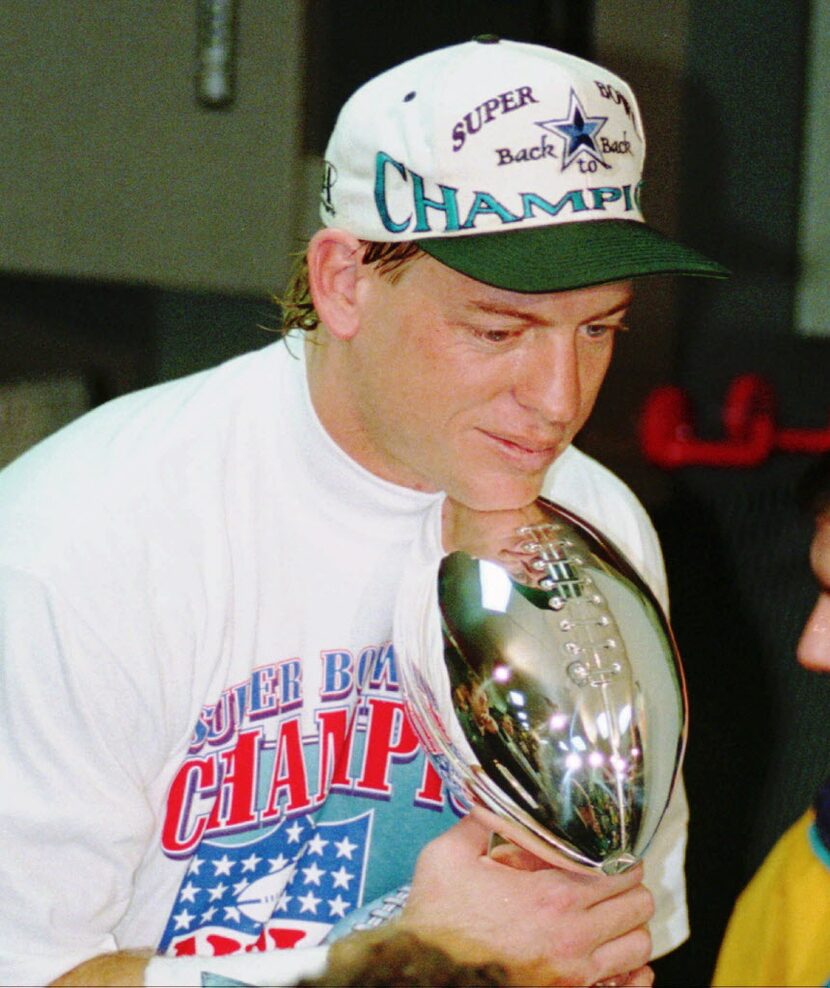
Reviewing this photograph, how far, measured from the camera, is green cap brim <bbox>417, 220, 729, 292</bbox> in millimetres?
523

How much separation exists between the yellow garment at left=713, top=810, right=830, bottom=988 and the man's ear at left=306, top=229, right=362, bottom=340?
1.39 ft

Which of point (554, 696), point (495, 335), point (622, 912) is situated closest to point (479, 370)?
point (495, 335)

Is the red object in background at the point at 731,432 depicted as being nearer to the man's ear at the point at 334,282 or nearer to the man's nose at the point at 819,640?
the man's nose at the point at 819,640

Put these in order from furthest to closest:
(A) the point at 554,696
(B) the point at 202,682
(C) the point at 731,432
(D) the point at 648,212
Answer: (C) the point at 731,432, (D) the point at 648,212, (B) the point at 202,682, (A) the point at 554,696

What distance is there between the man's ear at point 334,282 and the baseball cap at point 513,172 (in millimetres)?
16

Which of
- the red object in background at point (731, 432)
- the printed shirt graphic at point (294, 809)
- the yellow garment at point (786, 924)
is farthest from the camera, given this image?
the red object in background at point (731, 432)

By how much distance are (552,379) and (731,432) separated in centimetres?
71

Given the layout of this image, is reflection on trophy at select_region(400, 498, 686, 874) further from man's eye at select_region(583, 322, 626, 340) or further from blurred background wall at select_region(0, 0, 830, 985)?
blurred background wall at select_region(0, 0, 830, 985)

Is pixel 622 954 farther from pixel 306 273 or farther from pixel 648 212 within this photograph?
pixel 648 212

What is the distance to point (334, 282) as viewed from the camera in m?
0.58

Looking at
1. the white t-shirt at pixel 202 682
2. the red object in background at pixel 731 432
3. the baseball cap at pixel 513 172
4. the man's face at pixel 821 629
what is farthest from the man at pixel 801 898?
the red object in background at pixel 731 432

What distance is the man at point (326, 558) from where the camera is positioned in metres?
0.54

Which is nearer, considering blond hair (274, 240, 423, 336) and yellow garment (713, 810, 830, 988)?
blond hair (274, 240, 423, 336)

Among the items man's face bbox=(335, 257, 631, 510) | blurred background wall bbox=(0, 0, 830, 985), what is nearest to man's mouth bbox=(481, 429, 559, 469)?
man's face bbox=(335, 257, 631, 510)
